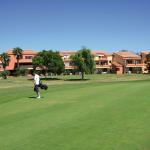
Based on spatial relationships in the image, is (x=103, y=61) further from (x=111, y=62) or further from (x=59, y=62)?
(x=59, y=62)

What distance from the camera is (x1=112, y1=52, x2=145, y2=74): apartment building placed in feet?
431

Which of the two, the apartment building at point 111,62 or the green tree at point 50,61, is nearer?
the green tree at point 50,61

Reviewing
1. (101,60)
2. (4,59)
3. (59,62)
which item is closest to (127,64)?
(101,60)

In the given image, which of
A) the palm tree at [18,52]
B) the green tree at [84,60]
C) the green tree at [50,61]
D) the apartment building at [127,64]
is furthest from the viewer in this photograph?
the apartment building at [127,64]

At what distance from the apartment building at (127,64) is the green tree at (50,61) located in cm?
3886

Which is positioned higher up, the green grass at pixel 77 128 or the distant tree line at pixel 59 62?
the distant tree line at pixel 59 62

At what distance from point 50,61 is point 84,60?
30.3 ft

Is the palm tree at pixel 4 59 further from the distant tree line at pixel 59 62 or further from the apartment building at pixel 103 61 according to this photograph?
the apartment building at pixel 103 61

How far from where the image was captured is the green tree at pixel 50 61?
3728 inches

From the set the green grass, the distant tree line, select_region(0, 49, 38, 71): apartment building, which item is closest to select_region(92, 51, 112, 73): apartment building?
select_region(0, 49, 38, 71): apartment building

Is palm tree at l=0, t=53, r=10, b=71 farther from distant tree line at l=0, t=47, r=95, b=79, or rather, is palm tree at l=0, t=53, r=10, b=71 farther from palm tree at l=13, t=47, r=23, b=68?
distant tree line at l=0, t=47, r=95, b=79

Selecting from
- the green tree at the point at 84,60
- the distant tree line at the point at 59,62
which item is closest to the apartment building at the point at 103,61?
the distant tree line at the point at 59,62

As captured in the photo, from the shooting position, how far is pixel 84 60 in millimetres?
90125

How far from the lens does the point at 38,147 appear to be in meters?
11.2
